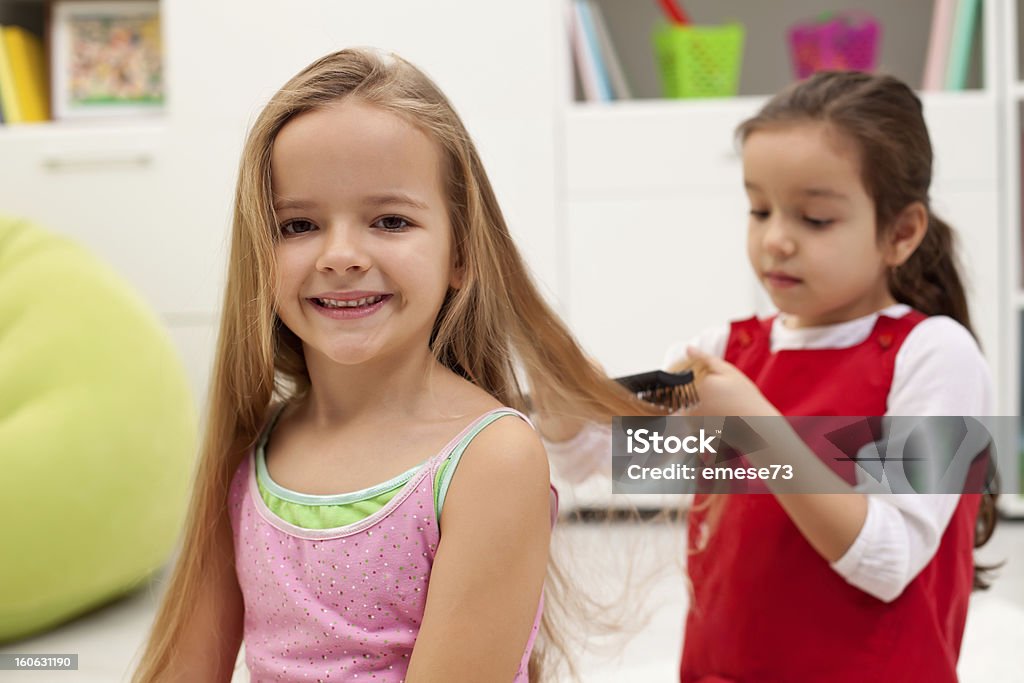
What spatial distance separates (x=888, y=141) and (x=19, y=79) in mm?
1818

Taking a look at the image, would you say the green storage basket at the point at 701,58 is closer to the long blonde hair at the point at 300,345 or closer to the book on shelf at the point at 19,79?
the book on shelf at the point at 19,79

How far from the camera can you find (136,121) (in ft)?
7.07

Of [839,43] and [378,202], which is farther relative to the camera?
[839,43]

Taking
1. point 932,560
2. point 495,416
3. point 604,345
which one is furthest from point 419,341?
point 604,345

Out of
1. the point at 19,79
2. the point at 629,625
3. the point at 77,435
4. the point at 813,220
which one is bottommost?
the point at 629,625

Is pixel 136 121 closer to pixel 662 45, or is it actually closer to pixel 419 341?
pixel 662 45

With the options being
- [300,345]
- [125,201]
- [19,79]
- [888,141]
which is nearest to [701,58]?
[125,201]

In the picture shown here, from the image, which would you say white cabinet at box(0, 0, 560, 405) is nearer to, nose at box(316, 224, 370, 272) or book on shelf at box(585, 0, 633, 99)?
book on shelf at box(585, 0, 633, 99)

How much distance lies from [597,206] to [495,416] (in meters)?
1.35

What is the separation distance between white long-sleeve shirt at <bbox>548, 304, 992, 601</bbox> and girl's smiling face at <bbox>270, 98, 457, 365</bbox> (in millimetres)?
244

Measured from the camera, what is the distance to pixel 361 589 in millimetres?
697

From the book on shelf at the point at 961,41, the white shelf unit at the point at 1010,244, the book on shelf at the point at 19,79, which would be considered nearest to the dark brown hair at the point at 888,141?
the white shelf unit at the point at 1010,244

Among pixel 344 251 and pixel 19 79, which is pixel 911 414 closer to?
pixel 344 251

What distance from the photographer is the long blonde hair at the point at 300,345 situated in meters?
0.71
